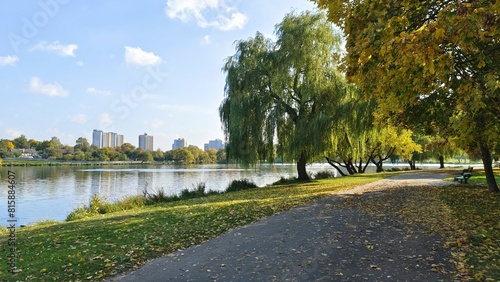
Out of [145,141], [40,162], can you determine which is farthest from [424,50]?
[145,141]

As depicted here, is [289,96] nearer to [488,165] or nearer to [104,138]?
[488,165]

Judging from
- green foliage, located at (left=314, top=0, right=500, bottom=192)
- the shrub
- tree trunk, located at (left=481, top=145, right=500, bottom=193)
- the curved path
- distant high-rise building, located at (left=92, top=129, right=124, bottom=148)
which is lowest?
the shrub

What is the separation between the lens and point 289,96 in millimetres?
19922

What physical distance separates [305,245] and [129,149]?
122m

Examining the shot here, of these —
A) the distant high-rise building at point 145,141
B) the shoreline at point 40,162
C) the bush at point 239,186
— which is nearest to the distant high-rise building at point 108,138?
the shoreline at point 40,162

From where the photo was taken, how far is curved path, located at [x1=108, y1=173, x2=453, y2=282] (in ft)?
15.0

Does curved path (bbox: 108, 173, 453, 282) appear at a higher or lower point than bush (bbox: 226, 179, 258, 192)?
higher

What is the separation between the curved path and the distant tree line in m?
81.1

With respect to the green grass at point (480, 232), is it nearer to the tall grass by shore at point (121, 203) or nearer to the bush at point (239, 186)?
the bush at point (239, 186)

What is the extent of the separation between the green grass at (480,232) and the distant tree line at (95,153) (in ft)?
258

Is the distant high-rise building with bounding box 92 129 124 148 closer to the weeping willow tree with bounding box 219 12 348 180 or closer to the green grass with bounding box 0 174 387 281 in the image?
the weeping willow tree with bounding box 219 12 348 180

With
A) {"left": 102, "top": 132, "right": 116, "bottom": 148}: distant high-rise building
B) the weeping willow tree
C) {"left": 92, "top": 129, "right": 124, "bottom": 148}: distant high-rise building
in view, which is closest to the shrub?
the weeping willow tree

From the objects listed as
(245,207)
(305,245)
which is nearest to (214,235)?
(305,245)

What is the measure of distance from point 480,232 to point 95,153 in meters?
104
